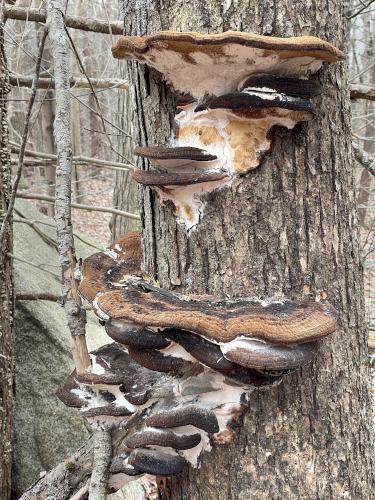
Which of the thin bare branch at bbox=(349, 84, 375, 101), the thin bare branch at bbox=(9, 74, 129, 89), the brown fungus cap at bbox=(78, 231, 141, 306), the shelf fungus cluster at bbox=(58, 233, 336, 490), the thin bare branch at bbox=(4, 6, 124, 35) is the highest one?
the thin bare branch at bbox=(4, 6, 124, 35)

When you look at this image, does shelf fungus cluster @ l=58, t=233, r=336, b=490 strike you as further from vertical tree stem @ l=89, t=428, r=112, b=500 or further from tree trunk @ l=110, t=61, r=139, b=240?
tree trunk @ l=110, t=61, r=139, b=240

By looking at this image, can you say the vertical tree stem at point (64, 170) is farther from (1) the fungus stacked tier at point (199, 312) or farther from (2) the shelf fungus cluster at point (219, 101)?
(2) the shelf fungus cluster at point (219, 101)

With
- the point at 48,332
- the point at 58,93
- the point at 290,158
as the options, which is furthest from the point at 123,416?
the point at 48,332

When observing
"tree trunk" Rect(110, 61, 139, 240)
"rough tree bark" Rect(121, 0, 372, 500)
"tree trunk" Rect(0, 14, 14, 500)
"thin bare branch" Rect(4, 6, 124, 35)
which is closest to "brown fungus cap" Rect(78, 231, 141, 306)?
"rough tree bark" Rect(121, 0, 372, 500)

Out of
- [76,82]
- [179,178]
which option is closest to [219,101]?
[179,178]

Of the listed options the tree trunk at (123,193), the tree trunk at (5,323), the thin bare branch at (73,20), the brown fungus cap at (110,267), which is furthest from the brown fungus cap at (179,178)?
the tree trunk at (123,193)

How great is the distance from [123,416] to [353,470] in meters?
0.85

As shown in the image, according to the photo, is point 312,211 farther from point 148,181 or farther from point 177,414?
point 177,414

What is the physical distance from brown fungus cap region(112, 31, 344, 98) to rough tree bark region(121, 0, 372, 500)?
0.50 feet

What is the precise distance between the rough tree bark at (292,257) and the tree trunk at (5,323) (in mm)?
2235

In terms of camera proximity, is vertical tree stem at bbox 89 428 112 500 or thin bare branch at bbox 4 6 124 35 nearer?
vertical tree stem at bbox 89 428 112 500

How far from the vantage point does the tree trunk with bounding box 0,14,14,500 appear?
3654 millimetres

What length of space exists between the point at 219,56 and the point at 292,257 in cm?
71

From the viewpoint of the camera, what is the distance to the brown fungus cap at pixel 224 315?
144cm
